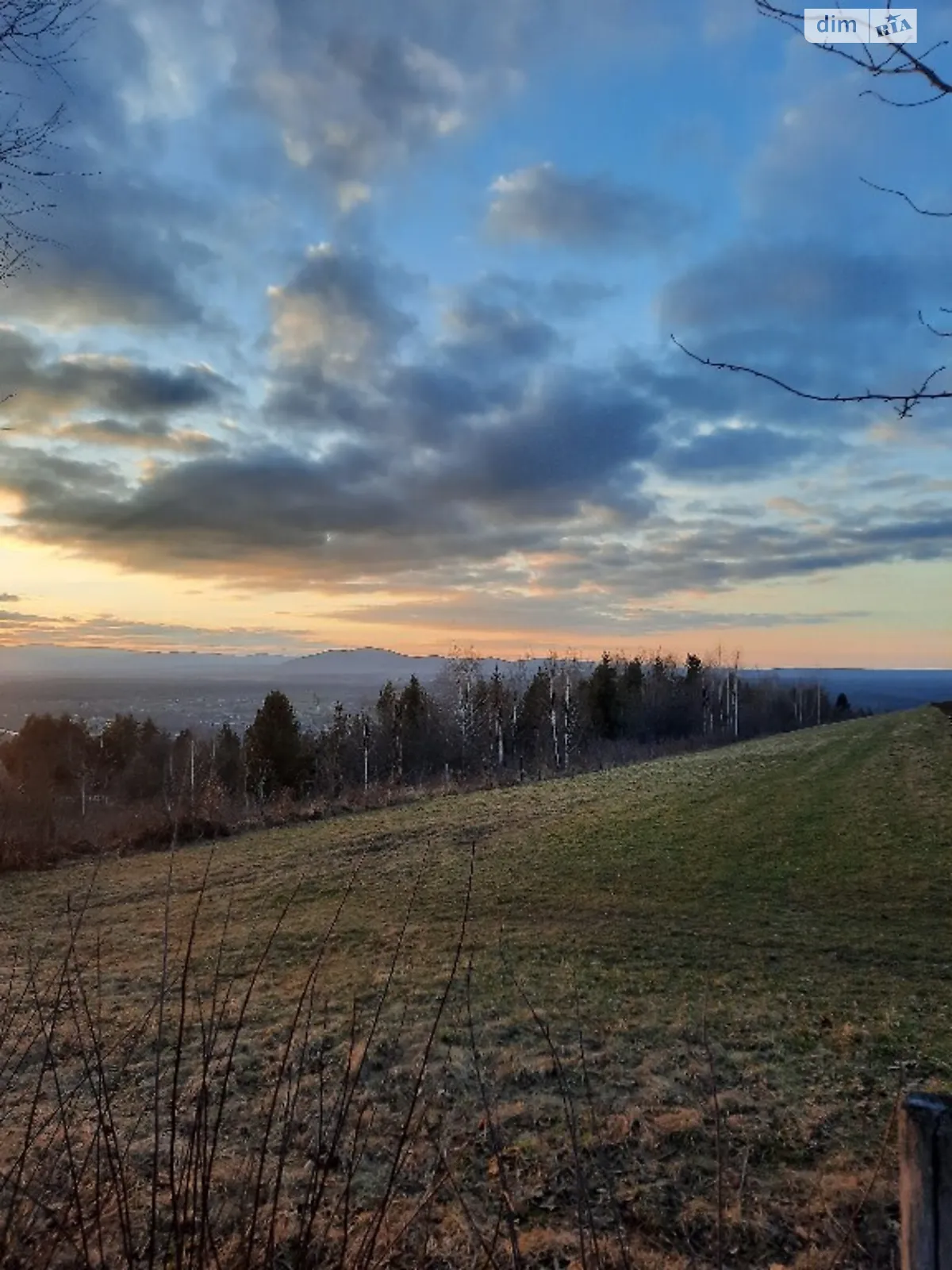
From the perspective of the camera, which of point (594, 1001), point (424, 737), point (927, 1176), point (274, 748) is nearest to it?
point (927, 1176)

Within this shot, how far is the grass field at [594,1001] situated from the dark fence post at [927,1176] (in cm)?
14

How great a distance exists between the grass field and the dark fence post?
142 mm

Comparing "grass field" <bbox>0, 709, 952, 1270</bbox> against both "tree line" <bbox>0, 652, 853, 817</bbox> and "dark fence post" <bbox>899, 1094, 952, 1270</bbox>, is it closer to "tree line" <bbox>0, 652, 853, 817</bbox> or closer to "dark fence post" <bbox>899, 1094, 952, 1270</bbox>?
"dark fence post" <bbox>899, 1094, 952, 1270</bbox>

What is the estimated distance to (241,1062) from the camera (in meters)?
7.42

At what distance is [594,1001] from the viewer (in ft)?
30.5

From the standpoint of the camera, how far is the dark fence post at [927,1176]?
1454mm

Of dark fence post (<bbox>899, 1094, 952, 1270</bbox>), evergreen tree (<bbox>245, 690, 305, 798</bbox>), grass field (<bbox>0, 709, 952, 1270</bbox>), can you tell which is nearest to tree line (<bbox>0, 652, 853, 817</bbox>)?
evergreen tree (<bbox>245, 690, 305, 798</bbox>)

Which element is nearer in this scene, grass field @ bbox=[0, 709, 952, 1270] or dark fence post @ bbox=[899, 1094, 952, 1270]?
dark fence post @ bbox=[899, 1094, 952, 1270]

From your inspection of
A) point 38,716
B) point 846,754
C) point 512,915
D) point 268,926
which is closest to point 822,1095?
point 512,915

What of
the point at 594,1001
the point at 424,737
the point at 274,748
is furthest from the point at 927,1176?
the point at 424,737

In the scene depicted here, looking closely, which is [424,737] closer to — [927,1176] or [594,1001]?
[594,1001]

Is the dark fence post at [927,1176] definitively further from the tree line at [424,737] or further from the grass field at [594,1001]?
the tree line at [424,737]

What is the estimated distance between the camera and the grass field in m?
4.53

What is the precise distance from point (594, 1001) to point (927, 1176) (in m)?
8.40
